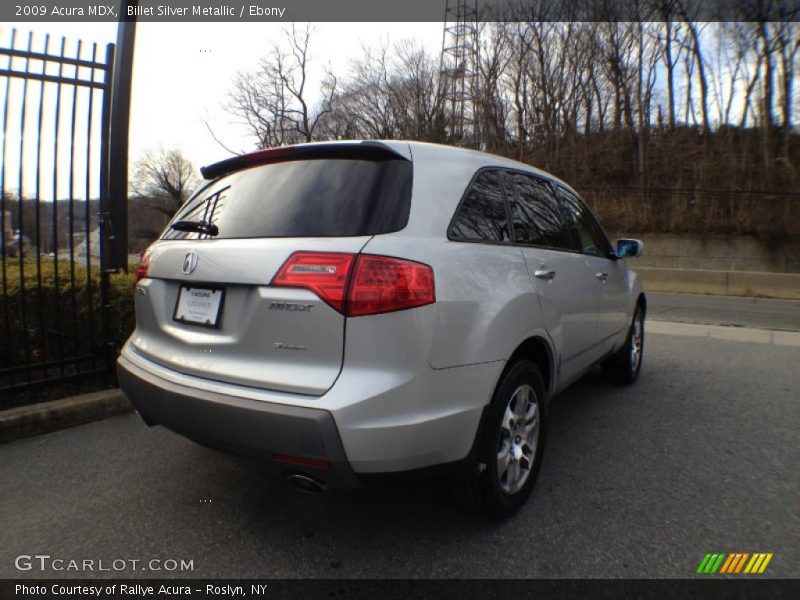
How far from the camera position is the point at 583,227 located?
12.6 ft

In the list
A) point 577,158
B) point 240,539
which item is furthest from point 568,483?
point 577,158

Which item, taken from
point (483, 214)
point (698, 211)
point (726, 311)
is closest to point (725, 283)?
point (726, 311)

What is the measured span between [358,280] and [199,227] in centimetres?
100

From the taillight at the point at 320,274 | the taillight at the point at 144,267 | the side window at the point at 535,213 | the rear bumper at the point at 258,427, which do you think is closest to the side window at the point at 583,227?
the side window at the point at 535,213

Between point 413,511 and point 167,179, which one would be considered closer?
point 413,511

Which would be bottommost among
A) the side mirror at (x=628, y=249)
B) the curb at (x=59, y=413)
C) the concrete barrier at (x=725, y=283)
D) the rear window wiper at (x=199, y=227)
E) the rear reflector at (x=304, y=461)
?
the curb at (x=59, y=413)

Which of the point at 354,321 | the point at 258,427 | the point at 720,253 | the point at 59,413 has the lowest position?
the point at 59,413

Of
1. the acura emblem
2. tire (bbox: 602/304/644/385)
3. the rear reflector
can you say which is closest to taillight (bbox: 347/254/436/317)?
the rear reflector

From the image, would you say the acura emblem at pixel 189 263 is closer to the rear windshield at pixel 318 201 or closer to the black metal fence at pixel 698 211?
the rear windshield at pixel 318 201

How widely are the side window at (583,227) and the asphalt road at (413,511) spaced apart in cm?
132

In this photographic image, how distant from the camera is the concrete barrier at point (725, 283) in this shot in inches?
528

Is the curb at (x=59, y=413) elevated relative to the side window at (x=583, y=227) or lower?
lower

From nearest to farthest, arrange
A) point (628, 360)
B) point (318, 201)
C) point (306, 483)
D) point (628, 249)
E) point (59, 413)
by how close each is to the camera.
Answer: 1. point (306, 483)
2. point (318, 201)
3. point (59, 413)
4. point (628, 249)
5. point (628, 360)

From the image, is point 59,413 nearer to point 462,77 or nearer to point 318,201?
point 318,201
